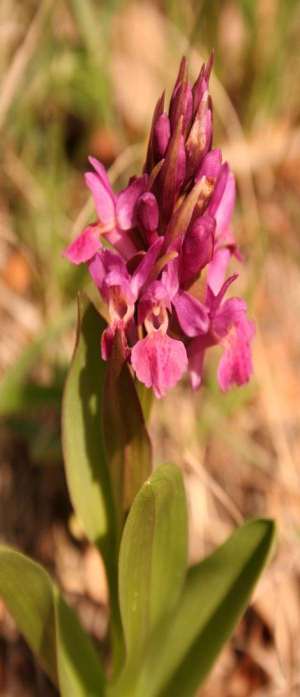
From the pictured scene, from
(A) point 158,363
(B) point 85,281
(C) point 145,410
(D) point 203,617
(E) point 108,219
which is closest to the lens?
(A) point 158,363

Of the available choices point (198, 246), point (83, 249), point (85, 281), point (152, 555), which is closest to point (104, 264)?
point (83, 249)

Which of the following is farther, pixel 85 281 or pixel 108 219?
pixel 85 281

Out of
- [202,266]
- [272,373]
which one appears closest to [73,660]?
[202,266]

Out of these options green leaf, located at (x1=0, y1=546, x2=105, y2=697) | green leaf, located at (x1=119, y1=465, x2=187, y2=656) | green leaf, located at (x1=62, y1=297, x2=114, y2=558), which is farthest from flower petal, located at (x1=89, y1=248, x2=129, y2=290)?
green leaf, located at (x1=0, y1=546, x2=105, y2=697)

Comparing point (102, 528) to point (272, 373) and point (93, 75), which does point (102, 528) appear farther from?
point (93, 75)

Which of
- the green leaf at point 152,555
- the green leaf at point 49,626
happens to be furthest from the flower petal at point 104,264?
the green leaf at point 49,626

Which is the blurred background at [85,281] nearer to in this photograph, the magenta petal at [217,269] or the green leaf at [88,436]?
the green leaf at [88,436]

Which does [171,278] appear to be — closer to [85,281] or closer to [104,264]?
[104,264]
